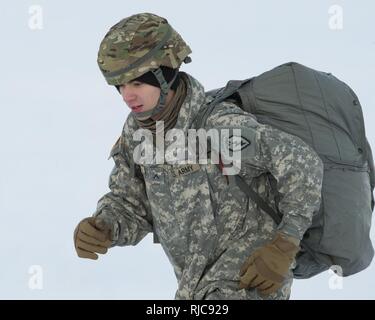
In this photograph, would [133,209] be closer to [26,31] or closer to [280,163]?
[280,163]

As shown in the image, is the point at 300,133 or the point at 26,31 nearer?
the point at 300,133

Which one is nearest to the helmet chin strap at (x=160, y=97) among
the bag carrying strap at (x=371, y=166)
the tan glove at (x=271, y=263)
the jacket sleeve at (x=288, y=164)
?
the jacket sleeve at (x=288, y=164)

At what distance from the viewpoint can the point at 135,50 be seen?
3.97 m

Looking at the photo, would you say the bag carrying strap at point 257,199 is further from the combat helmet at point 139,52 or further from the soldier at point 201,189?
the combat helmet at point 139,52

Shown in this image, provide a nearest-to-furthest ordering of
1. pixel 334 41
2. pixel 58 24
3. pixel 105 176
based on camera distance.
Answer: pixel 105 176 < pixel 334 41 < pixel 58 24

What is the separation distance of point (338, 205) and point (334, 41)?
4959mm

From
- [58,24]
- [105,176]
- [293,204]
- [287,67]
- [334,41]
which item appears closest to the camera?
[293,204]

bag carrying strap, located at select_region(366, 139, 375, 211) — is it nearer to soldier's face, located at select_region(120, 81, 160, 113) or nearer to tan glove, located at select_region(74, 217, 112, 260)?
soldier's face, located at select_region(120, 81, 160, 113)

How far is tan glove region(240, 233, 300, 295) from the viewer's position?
12.6 ft

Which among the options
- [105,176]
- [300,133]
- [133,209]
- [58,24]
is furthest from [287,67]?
[58,24]

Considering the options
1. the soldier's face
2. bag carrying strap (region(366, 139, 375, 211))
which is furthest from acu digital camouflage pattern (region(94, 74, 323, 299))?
bag carrying strap (region(366, 139, 375, 211))

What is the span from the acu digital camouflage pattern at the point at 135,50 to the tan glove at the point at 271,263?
2.50 ft

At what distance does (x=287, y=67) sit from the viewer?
416 cm
